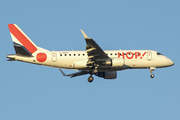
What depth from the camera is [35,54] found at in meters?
54.8

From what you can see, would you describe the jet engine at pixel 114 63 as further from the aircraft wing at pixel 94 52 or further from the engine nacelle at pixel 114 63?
the aircraft wing at pixel 94 52

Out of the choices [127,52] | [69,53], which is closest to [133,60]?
[127,52]

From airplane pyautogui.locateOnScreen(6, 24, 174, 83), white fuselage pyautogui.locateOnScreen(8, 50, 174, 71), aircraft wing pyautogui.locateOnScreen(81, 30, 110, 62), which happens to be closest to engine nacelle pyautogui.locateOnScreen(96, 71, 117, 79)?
airplane pyautogui.locateOnScreen(6, 24, 174, 83)

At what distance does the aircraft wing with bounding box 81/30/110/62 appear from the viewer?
4862 cm

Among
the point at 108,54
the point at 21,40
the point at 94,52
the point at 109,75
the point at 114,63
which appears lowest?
the point at 109,75

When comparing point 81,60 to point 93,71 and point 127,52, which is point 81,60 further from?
point 127,52

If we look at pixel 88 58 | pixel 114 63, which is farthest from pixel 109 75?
pixel 88 58

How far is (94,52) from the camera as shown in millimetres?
51469

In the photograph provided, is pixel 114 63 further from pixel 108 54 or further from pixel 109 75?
pixel 109 75

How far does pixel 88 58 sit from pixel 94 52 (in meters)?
1.92

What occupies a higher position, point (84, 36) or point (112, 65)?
point (84, 36)

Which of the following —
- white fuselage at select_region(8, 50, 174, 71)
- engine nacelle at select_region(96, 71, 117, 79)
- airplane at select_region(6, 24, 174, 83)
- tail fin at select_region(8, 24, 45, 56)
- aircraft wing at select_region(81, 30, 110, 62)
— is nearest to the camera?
aircraft wing at select_region(81, 30, 110, 62)

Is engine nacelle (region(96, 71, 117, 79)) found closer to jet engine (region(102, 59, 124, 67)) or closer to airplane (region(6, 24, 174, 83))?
airplane (region(6, 24, 174, 83))

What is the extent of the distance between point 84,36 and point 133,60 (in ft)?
41.3
